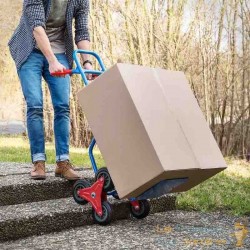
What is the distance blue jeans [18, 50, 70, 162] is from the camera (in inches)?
145

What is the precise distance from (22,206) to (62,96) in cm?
81

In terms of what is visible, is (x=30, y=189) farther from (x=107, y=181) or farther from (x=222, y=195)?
(x=222, y=195)

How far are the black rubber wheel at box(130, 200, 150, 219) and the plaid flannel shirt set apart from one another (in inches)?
42.9

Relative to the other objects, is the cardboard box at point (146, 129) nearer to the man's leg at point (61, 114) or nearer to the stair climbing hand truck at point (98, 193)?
the stair climbing hand truck at point (98, 193)

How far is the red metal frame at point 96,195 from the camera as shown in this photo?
3.24m

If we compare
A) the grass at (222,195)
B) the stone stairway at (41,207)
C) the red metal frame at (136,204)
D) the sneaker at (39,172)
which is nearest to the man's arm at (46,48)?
the sneaker at (39,172)

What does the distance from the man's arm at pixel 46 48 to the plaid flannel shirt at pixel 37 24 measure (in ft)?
0.17

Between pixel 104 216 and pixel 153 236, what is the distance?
35cm

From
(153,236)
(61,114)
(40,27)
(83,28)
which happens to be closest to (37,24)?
(40,27)

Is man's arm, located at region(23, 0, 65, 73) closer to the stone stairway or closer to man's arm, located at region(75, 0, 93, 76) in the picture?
man's arm, located at region(75, 0, 93, 76)

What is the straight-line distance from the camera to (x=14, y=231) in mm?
3107

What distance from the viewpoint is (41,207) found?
3414 mm

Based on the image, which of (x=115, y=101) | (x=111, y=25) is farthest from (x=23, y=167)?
(x=111, y=25)

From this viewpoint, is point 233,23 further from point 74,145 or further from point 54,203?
point 54,203
